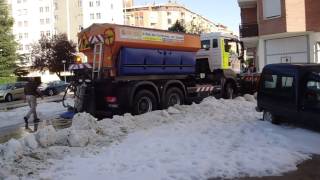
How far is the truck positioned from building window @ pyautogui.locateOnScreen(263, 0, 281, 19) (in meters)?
17.8

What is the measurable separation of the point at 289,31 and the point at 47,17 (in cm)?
7904

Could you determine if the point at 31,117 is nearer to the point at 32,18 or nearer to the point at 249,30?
the point at 249,30

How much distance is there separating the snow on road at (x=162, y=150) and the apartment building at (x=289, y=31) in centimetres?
2250

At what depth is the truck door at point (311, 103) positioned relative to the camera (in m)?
11.2

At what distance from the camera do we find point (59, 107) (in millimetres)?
24469

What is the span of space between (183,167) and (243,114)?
642 cm

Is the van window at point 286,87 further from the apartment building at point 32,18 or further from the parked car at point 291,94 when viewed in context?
the apartment building at point 32,18

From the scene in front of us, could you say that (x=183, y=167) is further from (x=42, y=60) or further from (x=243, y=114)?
(x=42, y=60)

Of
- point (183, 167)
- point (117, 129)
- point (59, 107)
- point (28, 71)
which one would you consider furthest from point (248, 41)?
point (28, 71)

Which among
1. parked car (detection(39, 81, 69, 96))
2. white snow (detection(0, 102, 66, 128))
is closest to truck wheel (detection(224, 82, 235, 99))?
white snow (detection(0, 102, 66, 128))

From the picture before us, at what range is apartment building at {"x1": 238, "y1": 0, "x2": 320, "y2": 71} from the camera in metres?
34.3

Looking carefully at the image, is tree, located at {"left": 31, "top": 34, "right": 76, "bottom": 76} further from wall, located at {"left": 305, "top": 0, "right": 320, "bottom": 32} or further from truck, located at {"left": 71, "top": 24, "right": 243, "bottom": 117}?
truck, located at {"left": 71, "top": 24, "right": 243, "bottom": 117}

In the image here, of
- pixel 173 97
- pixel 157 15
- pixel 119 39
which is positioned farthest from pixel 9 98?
pixel 157 15

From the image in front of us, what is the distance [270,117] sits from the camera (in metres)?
12.9
